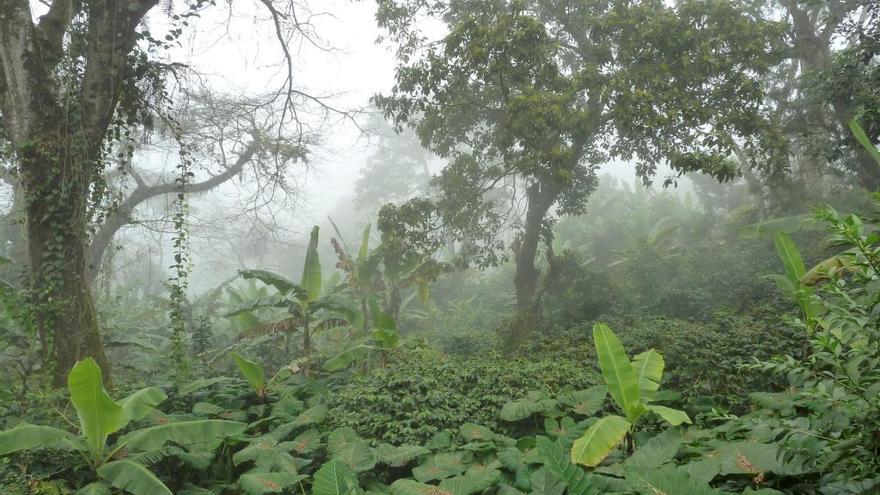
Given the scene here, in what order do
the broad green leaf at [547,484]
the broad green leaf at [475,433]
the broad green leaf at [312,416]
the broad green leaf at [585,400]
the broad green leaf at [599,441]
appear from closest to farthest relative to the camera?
the broad green leaf at [547,484], the broad green leaf at [599,441], the broad green leaf at [475,433], the broad green leaf at [585,400], the broad green leaf at [312,416]

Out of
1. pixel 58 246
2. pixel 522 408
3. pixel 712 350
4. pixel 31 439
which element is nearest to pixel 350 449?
pixel 522 408

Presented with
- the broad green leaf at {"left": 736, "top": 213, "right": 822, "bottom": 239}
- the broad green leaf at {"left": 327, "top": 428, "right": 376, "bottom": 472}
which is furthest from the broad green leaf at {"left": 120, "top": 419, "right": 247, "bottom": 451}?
the broad green leaf at {"left": 736, "top": 213, "right": 822, "bottom": 239}

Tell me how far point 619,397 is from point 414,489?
1557 millimetres

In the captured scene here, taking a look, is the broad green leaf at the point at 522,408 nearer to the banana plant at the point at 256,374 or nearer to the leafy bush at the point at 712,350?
the leafy bush at the point at 712,350

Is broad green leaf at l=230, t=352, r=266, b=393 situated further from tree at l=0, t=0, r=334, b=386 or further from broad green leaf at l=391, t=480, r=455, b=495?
broad green leaf at l=391, t=480, r=455, b=495

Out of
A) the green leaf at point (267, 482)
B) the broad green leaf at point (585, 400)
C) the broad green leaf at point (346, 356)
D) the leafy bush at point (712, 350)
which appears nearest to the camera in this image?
the green leaf at point (267, 482)

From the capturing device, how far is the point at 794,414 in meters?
3.82

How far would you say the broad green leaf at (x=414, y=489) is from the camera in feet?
11.5

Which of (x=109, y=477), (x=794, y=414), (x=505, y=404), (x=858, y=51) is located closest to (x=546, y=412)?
(x=505, y=404)

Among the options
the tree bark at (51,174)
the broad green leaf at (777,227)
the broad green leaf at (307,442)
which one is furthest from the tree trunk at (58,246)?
the broad green leaf at (777,227)

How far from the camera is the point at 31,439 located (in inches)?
151

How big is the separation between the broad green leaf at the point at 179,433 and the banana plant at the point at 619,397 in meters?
2.72

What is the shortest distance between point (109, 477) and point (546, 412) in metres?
3.43

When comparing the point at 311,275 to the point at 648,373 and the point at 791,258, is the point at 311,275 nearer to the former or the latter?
the point at 648,373
